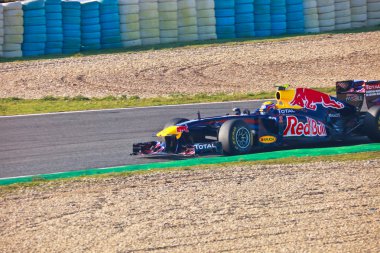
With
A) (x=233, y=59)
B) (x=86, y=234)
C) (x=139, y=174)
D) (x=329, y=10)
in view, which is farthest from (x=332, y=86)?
(x=86, y=234)

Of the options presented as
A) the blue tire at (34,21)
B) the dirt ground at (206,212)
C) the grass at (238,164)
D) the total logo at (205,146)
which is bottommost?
the dirt ground at (206,212)

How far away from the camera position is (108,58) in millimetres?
25891

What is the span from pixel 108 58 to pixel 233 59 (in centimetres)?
412

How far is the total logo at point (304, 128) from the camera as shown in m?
13.9

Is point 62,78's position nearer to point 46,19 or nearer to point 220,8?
point 46,19

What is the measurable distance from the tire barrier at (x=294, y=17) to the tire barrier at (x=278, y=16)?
16cm

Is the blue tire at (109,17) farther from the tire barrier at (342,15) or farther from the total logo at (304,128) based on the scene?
the total logo at (304,128)

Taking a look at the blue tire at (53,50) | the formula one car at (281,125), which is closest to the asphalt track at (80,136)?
the formula one car at (281,125)

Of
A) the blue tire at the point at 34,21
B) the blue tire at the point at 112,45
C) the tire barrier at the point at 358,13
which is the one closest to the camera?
the blue tire at the point at 34,21

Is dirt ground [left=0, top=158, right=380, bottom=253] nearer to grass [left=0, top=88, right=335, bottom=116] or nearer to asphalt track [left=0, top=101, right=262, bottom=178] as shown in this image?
asphalt track [left=0, top=101, right=262, bottom=178]

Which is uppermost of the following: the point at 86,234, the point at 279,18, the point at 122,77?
the point at 279,18

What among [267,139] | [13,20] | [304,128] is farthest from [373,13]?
[267,139]

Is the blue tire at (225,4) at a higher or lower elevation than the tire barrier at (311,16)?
higher

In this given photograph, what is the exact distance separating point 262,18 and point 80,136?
44.1 ft
